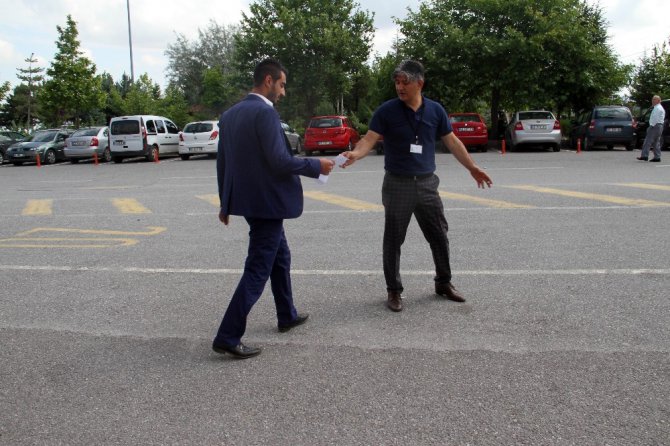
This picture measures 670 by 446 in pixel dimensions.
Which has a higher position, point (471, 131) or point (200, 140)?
point (471, 131)

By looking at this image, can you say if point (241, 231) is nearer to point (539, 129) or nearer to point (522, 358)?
point (522, 358)

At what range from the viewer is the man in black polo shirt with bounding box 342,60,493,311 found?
4.49m

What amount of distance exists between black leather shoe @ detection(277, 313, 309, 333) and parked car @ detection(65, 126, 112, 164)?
72.8 feet

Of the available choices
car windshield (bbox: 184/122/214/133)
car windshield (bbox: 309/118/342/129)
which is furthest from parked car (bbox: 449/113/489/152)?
car windshield (bbox: 184/122/214/133)

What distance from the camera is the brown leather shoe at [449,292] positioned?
15.6ft

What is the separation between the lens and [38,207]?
10836 millimetres

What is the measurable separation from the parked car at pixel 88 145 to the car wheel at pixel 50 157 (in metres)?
0.78

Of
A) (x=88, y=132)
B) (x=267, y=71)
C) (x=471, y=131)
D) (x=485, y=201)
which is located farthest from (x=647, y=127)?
(x=88, y=132)

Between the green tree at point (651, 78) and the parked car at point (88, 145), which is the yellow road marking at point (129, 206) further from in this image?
the green tree at point (651, 78)

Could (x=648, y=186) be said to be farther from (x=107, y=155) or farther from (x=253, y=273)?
(x=107, y=155)

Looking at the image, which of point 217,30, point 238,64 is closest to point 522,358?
point 238,64

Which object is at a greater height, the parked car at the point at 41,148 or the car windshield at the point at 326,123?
the car windshield at the point at 326,123

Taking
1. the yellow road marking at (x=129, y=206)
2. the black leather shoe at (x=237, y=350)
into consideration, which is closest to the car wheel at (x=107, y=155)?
the yellow road marking at (x=129, y=206)

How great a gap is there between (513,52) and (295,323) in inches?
904
